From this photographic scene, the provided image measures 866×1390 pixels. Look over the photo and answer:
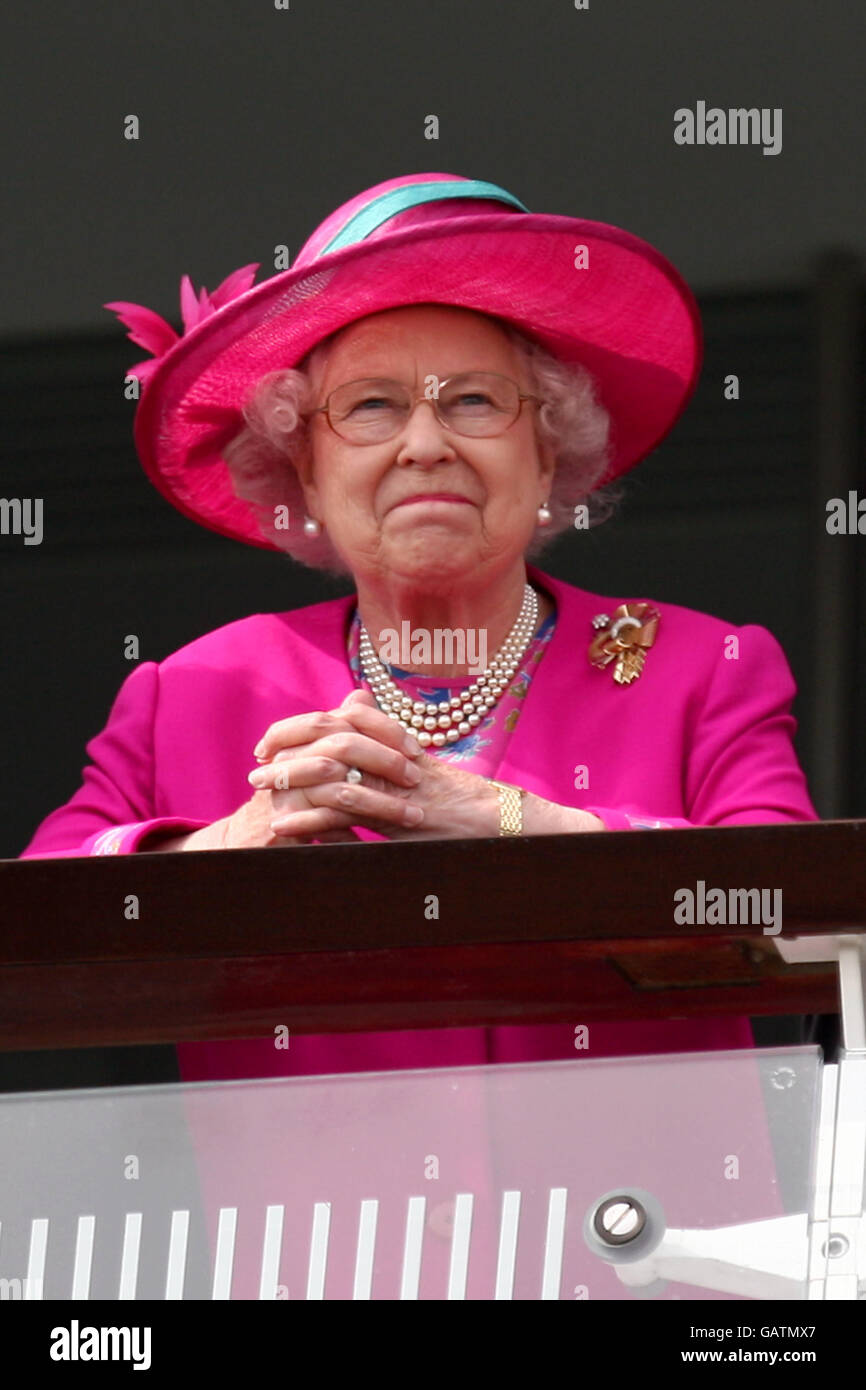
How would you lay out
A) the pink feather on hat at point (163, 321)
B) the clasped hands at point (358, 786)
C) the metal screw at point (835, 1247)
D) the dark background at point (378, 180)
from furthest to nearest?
the dark background at point (378, 180)
the pink feather on hat at point (163, 321)
the clasped hands at point (358, 786)
the metal screw at point (835, 1247)

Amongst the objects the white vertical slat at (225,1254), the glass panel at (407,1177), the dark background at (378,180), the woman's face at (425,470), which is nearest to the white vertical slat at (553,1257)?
the glass panel at (407,1177)

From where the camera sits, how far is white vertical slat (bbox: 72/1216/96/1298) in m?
1.58

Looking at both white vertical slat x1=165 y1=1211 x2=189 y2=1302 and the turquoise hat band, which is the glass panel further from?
the turquoise hat band

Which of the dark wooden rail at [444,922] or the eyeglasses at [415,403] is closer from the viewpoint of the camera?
the dark wooden rail at [444,922]

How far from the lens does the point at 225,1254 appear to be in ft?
5.15

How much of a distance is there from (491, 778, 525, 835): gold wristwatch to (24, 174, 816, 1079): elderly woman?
22cm

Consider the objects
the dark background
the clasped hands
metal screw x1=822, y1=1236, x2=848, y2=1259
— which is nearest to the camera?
metal screw x1=822, y1=1236, x2=848, y2=1259

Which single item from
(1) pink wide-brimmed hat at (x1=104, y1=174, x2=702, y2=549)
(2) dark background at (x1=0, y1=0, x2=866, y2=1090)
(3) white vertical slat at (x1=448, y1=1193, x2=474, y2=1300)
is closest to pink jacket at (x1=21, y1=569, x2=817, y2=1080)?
(1) pink wide-brimmed hat at (x1=104, y1=174, x2=702, y2=549)

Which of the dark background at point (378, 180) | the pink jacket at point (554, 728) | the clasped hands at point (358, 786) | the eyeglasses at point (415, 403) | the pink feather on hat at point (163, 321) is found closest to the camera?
the clasped hands at point (358, 786)

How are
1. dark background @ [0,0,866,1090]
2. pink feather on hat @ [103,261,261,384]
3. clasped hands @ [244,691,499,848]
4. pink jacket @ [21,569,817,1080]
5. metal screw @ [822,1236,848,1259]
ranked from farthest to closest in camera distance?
dark background @ [0,0,866,1090]
pink feather on hat @ [103,261,261,384]
pink jacket @ [21,569,817,1080]
clasped hands @ [244,691,499,848]
metal screw @ [822,1236,848,1259]

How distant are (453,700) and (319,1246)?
1.03m

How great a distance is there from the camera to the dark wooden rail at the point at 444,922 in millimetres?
1573

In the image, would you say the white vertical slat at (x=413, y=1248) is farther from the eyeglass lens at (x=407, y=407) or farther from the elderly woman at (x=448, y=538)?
the eyeglass lens at (x=407, y=407)

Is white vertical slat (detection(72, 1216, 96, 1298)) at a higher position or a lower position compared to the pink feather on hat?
lower
